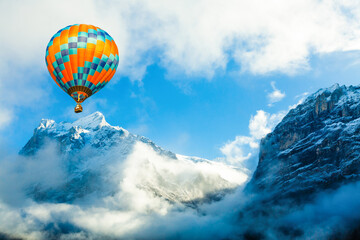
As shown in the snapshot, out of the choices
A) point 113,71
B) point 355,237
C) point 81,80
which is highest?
point 113,71

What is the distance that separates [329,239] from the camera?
633 ft

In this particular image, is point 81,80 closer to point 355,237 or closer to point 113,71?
point 113,71

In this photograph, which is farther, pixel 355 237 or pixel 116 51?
pixel 355 237

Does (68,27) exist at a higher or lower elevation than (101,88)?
higher

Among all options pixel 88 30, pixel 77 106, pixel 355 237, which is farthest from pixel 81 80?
pixel 355 237

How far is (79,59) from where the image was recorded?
200 ft

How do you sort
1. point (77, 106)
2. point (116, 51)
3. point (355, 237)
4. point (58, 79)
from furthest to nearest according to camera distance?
point (355, 237) < point (116, 51) < point (58, 79) < point (77, 106)

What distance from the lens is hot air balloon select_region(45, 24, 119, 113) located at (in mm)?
60375

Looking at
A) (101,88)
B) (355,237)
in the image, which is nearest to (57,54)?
(101,88)

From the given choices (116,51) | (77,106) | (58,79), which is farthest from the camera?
(116,51)

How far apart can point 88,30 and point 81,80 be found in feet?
35.0

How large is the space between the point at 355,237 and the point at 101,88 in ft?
596

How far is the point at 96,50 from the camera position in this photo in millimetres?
62094

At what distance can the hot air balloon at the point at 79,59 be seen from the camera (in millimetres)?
60375
